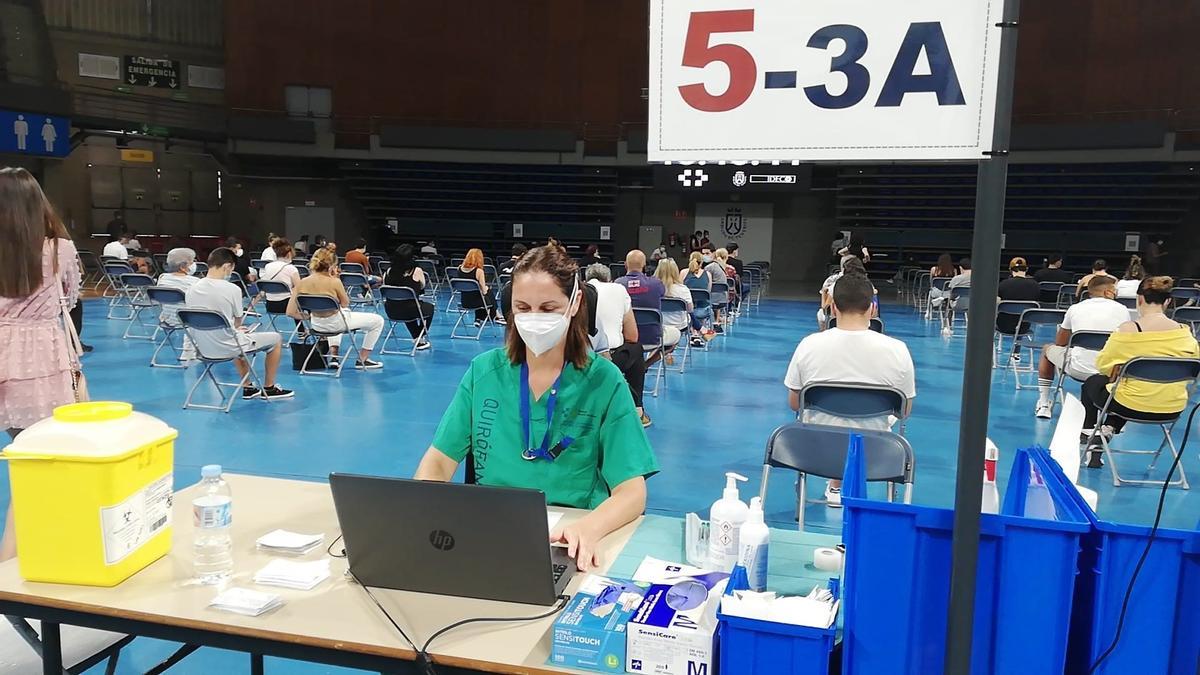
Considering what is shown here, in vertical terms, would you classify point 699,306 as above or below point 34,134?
below

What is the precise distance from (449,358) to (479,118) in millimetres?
12966

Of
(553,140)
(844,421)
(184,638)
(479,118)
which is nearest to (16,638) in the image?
(184,638)

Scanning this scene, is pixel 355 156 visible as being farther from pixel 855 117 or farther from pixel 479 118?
pixel 855 117

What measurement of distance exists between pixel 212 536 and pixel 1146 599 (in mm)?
1783

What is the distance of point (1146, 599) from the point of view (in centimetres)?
120

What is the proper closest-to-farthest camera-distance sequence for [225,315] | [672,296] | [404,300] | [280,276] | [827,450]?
[827,450], [225,315], [672,296], [404,300], [280,276]

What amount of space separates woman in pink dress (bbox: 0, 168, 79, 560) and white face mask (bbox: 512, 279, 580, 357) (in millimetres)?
1873

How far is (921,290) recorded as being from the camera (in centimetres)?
1586

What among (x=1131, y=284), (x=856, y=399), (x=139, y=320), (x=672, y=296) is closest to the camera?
(x=856, y=399)

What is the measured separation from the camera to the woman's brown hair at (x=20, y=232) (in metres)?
2.72

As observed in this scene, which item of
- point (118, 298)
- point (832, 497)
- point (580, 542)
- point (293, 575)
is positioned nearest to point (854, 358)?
point (832, 497)

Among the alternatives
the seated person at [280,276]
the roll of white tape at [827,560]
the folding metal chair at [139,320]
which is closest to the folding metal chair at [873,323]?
the roll of white tape at [827,560]

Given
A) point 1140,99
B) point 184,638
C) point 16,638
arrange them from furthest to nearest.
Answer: point 1140,99, point 16,638, point 184,638

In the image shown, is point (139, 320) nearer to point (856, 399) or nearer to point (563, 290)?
point (856, 399)
